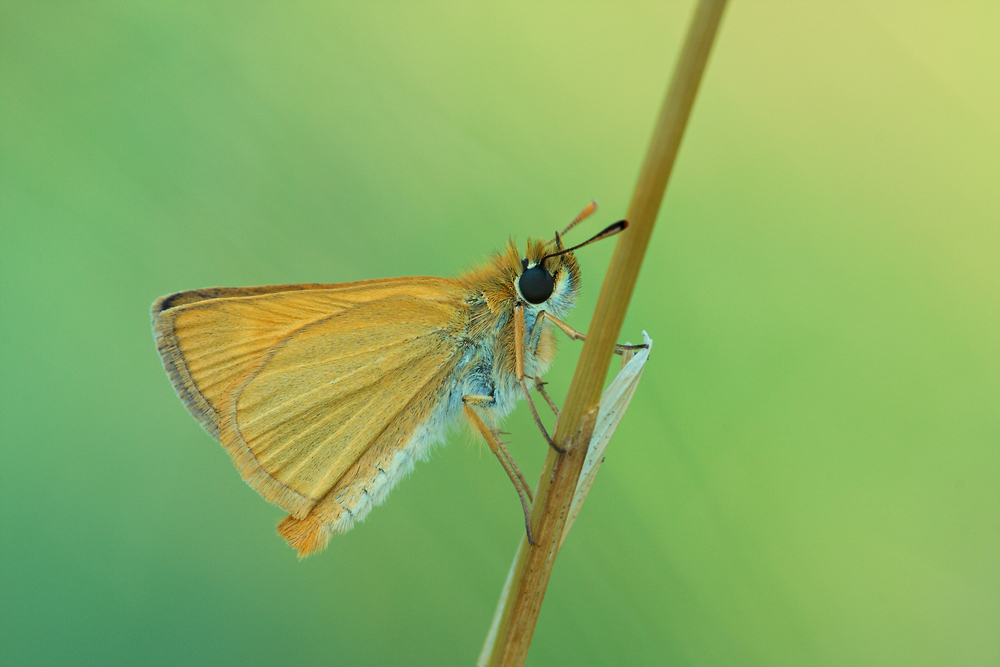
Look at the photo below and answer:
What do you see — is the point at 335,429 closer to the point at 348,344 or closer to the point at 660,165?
the point at 348,344

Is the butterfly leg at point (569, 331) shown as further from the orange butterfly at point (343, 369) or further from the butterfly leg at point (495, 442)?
the butterfly leg at point (495, 442)

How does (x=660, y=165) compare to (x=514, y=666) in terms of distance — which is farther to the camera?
(x=514, y=666)

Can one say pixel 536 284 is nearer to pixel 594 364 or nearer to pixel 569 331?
pixel 569 331

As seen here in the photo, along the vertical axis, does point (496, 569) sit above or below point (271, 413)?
below

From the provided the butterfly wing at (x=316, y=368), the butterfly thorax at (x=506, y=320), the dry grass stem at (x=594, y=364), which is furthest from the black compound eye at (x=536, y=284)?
the dry grass stem at (x=594, y=364)

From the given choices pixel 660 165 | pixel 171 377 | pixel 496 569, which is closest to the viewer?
pixel 660 165

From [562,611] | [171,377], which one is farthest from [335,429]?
[562,611]

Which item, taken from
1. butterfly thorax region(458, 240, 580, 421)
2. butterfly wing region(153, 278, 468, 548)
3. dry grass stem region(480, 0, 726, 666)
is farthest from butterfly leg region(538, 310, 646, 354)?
dry grass stem region(480, 0, 726, 666)
